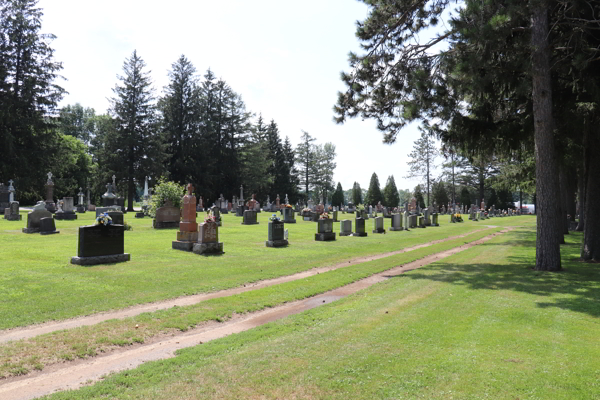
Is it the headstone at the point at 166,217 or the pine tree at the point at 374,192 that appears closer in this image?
the headstone at the point at 166,217

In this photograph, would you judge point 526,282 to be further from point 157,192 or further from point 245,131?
point 245,131

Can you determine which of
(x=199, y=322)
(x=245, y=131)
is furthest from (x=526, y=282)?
(x=245, y=131)

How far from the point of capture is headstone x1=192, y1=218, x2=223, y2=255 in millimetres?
13805

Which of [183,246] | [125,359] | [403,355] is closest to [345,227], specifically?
[183,246]

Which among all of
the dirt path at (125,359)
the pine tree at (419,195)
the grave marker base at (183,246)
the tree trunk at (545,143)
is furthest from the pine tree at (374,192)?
the dirt path at (125,359)

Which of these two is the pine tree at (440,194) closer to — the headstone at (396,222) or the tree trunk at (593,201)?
the headstone at (396,222)

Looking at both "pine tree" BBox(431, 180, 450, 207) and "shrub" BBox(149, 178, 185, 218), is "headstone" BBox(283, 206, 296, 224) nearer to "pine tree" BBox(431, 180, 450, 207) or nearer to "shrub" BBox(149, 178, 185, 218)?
"shrub" BBox(149, 178, 185, 218)

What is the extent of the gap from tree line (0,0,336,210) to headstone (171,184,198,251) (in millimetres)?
28787

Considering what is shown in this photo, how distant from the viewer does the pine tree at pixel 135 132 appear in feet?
147

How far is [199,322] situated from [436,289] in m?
5.50

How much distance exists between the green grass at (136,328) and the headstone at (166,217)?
50.1 feet

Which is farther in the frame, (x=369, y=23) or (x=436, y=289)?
(x=369, y=23)

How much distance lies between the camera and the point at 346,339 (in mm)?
5512

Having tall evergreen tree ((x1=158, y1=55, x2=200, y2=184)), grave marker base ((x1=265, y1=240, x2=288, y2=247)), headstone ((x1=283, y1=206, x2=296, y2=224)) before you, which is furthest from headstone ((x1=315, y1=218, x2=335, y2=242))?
tall evergreen tree ((x1=158, y1=55, x2=200, y2=184))
